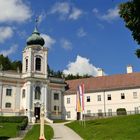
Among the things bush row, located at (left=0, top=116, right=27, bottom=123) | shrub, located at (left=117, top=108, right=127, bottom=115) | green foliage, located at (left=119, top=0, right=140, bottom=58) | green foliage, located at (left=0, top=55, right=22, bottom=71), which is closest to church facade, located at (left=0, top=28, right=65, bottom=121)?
bush row, located at (left=0, top=116, right=27, bottom=123)

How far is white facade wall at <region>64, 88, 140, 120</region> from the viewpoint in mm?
67938

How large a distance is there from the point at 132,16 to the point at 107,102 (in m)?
51.9

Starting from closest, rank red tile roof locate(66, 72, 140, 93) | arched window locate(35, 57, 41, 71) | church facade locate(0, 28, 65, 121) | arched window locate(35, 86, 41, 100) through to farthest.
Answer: church facade locate(0, 28, 65, 121)
red tile roof locate(66, 72, 140, 93)
arched window locate(35, 86, 41, 100)
arched window locate(35, 57, 41, 71)

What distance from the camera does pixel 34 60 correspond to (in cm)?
7038

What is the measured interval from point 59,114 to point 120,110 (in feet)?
45.1

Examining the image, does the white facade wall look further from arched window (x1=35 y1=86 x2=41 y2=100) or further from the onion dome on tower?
the onion dome on tower

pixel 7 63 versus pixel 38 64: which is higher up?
pixel 7 63

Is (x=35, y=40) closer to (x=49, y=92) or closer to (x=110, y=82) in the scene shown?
(x=49, y=92)

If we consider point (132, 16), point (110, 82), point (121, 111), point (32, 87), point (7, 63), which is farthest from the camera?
point (7, 63)

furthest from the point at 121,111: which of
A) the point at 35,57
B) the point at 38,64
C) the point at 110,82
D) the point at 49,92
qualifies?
the point at 35,57

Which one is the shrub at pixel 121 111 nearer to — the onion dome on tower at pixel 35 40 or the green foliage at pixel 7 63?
the onion dome on tower at pixel 35 40

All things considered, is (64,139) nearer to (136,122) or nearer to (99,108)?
(136,122)

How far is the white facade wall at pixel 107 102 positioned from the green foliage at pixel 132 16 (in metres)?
48.3

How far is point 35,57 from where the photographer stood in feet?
232
